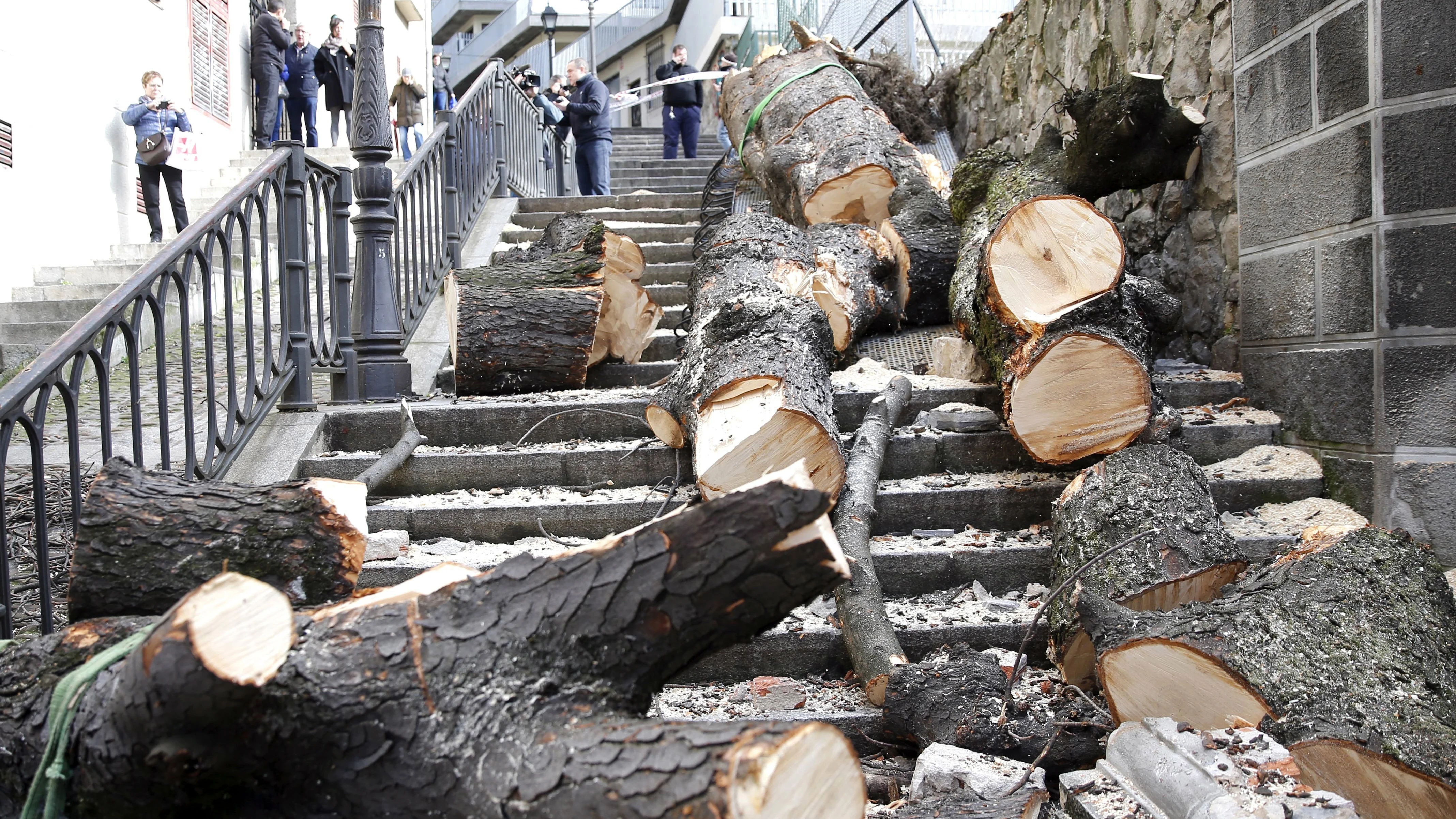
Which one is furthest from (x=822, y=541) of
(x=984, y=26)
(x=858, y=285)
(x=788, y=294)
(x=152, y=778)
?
→ (x=984, y=26)

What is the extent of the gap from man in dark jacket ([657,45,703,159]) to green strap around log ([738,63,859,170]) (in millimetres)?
5901

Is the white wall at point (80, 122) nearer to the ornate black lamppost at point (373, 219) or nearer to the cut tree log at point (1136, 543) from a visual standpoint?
the ornate black lamppost at point (373, 219)

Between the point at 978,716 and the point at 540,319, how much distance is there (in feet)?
8.77

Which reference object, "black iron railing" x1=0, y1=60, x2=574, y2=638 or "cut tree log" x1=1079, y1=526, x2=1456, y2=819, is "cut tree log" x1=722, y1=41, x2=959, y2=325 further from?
"cut tree log" x1=1079, y1=526, x2=1456, y2=819

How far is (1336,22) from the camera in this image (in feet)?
10.5

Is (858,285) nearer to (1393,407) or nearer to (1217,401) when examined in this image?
(1217,401)

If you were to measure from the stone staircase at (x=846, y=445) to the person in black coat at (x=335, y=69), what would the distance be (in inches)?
375

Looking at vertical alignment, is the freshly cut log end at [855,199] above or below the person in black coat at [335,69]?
below

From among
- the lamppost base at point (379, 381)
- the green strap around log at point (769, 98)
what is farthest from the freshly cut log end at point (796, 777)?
the green strap around log at point (769, 98)

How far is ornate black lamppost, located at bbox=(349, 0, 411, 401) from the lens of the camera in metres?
4.53

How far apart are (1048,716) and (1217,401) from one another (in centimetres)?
204

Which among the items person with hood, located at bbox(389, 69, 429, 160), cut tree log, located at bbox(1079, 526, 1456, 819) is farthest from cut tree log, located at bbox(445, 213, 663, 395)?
person with hood, located at bbox(389, 69, 429, 160)

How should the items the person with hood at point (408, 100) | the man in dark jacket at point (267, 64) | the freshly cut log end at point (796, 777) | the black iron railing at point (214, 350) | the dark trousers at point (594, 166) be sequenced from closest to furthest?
1. the freshly cut log end at point (796, 777)
2. the black iron railing at point (214, 350)
3. the dark trousers at point (594, 166)
4. the person with hood at point (408, 100)
5. the man in dark jacket at point (267, 64)

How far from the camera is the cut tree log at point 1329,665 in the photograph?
1.83m
